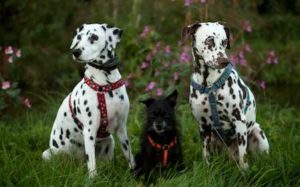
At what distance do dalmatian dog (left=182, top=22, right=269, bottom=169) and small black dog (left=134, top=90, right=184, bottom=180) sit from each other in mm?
270

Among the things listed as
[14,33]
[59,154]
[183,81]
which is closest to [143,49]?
[183,81]

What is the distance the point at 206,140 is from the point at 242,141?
14.5 inches

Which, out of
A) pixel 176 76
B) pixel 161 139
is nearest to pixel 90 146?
pixel 161 139

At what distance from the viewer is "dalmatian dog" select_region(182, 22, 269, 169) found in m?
5.45

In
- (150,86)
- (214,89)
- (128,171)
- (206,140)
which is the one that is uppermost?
(214,89)

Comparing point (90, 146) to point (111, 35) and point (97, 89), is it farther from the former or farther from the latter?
point (111, 35)

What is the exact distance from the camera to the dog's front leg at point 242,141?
5.69 meters

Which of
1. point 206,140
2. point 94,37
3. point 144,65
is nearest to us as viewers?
point 94,37

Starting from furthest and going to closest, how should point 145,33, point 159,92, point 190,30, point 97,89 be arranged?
point 145,33 < point 159,92 < point 190,30 < point 97,89

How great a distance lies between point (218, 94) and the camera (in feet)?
18.3

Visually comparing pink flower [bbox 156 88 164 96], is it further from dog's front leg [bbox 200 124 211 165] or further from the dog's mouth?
the dog's mouth

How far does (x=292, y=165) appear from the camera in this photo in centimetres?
578

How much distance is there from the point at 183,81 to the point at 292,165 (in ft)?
9.98

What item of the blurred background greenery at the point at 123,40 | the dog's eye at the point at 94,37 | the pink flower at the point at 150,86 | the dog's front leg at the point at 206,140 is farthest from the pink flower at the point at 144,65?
the dog's eye at the point at 94,37
